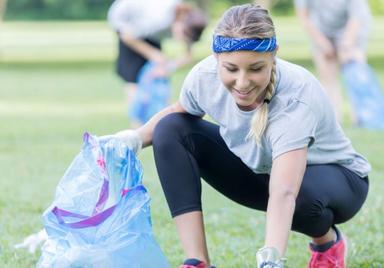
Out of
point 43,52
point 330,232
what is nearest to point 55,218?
point 330,232

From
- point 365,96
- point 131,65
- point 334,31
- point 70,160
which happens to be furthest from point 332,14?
point 70,160

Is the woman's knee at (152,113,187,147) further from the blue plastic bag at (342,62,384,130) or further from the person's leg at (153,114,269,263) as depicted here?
the blue plastic bag at (342,62,384,130)

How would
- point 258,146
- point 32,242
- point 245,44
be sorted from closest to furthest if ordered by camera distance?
point 245,44
point 258,146
point 32,242

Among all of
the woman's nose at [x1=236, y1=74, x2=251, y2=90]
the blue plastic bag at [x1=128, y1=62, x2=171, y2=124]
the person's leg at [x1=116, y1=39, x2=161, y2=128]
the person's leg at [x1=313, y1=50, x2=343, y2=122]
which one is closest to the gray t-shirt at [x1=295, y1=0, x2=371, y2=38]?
the person's leg at [x1=313, y1=50, x2=343, y2=122]

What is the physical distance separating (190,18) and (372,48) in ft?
63.8

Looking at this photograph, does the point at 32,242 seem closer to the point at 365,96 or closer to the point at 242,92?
the point at 242,92

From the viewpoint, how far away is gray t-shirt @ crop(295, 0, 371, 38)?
10.2 metres

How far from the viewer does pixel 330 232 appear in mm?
4305

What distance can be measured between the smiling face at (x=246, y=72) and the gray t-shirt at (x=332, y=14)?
657cm

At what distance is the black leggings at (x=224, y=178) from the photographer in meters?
4.02

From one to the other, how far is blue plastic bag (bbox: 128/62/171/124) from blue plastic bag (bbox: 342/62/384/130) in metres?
1.85

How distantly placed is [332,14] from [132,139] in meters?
6.45

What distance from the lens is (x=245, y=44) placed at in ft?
12.1

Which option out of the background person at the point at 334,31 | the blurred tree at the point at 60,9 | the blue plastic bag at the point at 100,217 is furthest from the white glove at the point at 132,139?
the blurred tree at the point at 60,9
